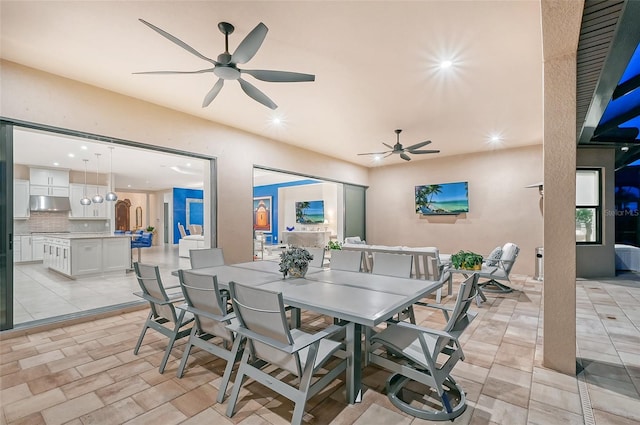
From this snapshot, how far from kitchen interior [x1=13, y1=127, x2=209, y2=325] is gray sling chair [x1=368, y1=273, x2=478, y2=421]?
155 inches

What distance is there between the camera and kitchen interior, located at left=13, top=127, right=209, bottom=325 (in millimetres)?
4629

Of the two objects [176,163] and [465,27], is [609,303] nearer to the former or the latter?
[465,27]

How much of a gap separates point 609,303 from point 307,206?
9090 millimetres

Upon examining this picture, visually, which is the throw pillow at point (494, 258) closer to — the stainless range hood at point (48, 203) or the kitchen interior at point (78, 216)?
the kitchen interior at point (78, 216)

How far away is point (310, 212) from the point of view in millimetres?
11727

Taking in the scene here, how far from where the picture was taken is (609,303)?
4.29 m

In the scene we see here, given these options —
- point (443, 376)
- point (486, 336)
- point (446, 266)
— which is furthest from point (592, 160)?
point (443, 376)

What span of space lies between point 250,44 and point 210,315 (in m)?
2.00

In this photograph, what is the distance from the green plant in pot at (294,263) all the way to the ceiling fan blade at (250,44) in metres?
1.73

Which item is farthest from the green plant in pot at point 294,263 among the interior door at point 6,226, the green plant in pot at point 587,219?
the green plant in pot at point 587,219

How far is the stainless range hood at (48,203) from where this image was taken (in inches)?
316

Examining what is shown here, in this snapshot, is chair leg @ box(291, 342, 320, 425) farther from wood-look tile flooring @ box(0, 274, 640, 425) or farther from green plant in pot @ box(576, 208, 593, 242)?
green plant in pot @ box(576, 208, 593, 242)

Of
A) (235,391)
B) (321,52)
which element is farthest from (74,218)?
(235,391)

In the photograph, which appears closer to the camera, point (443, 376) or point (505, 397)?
point (443, 376)
